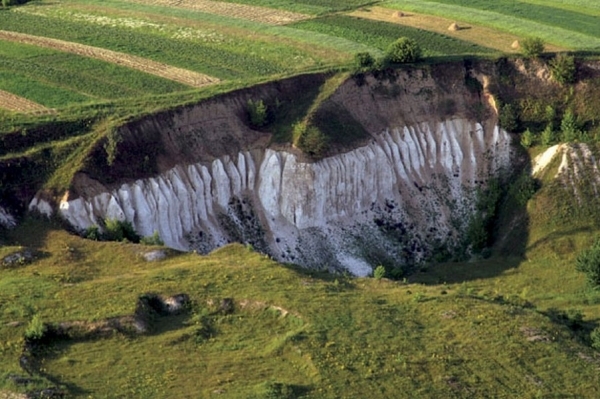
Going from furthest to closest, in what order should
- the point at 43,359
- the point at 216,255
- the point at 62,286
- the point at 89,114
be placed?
the point at 89,114 < the point at 216,255 < the point at 62,286 < the point at 43,359

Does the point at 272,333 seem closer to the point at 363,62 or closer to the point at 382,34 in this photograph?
the point at 363,62

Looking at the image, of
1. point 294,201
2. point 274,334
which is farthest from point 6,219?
point 274,334

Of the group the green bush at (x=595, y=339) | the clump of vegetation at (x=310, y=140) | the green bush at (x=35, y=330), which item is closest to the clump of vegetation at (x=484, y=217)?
the clump of vegetation at (x=310, y=140)

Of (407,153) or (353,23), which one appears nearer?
(407,153)

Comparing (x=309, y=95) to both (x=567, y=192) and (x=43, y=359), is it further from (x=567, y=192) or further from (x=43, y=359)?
(x=43, y=359)

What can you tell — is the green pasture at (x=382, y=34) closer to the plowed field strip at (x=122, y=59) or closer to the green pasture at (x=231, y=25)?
the green pasture at (x=231, y=25)

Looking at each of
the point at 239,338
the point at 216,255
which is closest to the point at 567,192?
the point at 216,255
